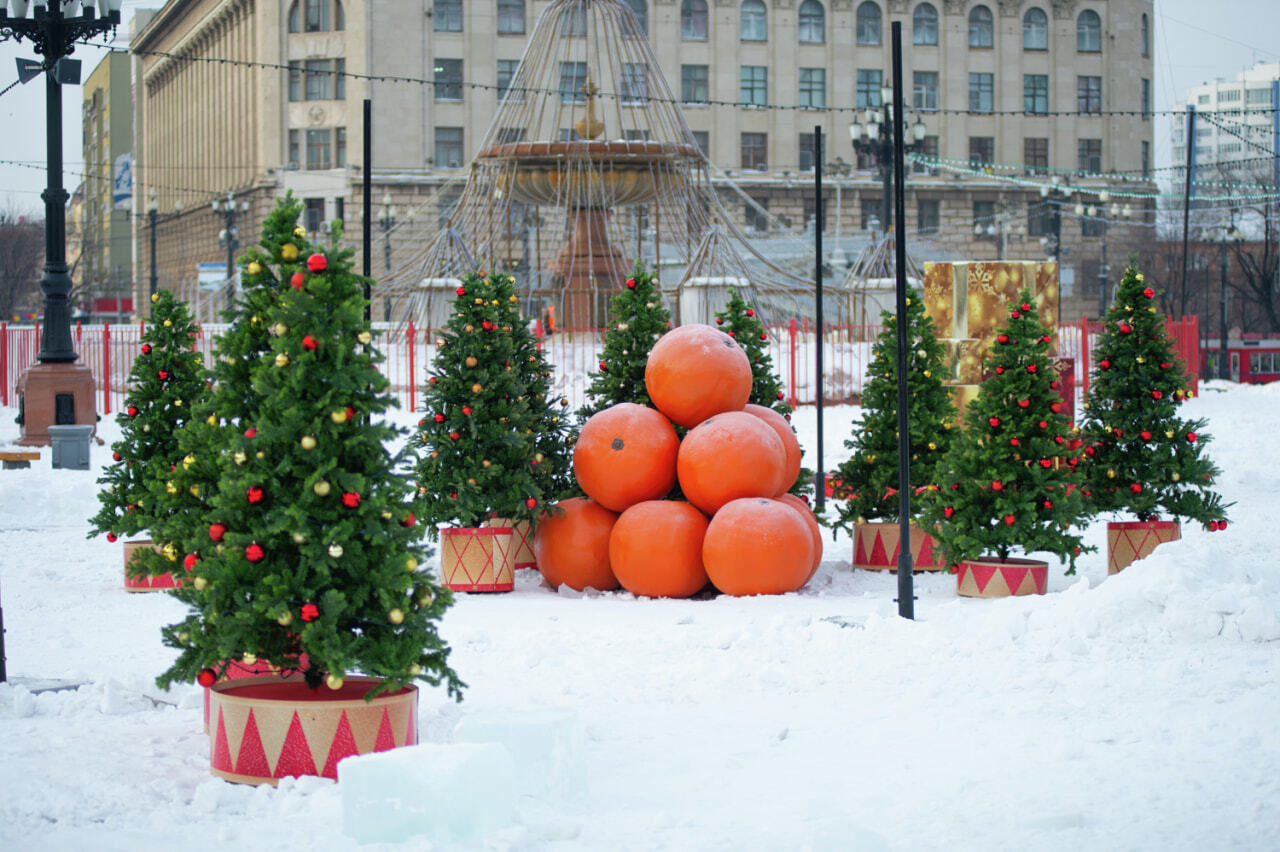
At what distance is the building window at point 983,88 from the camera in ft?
229

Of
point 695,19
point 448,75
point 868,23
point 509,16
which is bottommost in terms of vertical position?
point 448,75

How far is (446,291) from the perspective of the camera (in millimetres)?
32031

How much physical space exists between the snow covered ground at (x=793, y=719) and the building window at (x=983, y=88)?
6136 centimetres

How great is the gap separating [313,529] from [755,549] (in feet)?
17.4

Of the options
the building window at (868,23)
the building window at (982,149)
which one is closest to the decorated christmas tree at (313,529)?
the building window at (982,149)

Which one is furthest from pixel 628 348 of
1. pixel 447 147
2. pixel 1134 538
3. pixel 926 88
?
pixel 926 88

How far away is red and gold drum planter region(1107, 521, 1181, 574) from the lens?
1250cm

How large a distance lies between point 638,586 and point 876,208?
60.3 meters

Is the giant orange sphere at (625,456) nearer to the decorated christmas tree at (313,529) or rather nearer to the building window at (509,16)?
the decorated christmas tree at (313,529)

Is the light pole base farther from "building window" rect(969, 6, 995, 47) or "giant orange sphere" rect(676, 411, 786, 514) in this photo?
"building window" rect(969, 6, 995, 47)

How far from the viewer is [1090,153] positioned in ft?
233

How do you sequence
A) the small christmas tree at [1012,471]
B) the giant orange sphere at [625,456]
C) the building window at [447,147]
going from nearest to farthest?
the small christmas tree at [1012,471] < the giant orange sphere at [625,456] < the building window at [447,147]

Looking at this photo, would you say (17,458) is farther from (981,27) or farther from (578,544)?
(981,27)

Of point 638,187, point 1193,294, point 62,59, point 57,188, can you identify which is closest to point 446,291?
point 638,187
